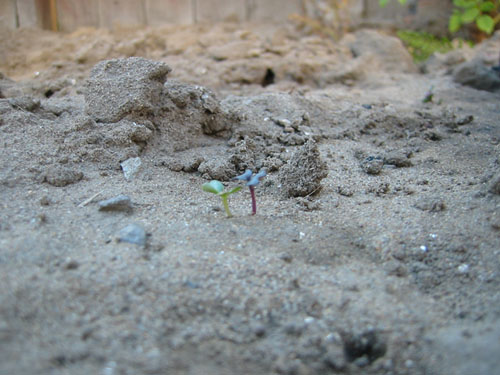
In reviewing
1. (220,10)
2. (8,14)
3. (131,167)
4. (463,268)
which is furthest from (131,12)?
(463,268)

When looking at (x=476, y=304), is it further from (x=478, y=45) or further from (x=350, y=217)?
(x=478, y=45)

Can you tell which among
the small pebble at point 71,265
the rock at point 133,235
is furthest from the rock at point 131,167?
the small pebble at point 71,265

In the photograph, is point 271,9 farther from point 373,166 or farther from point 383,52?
point 373,166

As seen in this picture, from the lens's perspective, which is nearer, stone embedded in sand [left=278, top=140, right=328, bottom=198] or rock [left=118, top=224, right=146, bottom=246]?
rock [left=118, top=224, right=146, bottom=246]

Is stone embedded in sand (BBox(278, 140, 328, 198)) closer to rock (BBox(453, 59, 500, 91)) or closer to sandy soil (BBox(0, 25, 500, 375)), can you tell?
sandy soil (BBox(0, 25, 500, 375))

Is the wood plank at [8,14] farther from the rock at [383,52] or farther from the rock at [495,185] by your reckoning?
the rock at [495,185]

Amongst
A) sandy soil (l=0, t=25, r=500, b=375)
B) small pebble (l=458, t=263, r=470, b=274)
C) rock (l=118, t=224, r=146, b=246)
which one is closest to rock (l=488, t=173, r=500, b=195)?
sandy soil (l=0, t=25, r=500, b=375)
